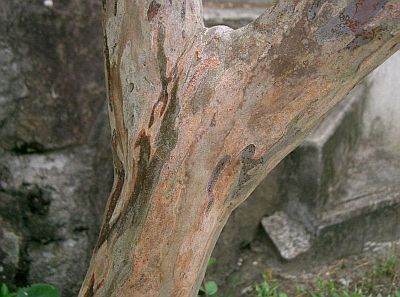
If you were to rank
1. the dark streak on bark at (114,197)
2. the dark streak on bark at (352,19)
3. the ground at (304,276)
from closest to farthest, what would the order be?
the dark streak on bark at (352,19) → the dark streak on bark at (114,197) → the ground at (304,276)

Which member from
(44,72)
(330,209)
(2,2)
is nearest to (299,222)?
(330,209)

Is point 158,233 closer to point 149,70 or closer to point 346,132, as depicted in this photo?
point 149,70

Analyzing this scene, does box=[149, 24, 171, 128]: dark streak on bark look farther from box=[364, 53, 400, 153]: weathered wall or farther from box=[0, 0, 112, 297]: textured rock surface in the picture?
box=[364, 53, 400, 153]: weathered wall

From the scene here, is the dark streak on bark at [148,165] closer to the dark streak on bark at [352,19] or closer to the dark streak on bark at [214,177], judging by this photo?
the dark streak on bark at [214,177]

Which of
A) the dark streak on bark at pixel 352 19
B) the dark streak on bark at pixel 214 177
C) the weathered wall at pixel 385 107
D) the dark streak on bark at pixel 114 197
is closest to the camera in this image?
the dark streak on bark at pixel 352 19

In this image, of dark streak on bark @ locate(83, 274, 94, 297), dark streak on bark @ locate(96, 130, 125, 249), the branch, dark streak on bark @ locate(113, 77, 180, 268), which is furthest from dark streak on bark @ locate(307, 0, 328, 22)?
dark streak on bark @ locate(83, 274, 94, 297)

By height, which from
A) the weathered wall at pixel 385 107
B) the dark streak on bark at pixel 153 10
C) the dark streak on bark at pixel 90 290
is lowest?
the weathered wall at pixel 385 107

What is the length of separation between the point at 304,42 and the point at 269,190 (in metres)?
1.18

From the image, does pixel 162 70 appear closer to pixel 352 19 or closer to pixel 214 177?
pixel 214 177

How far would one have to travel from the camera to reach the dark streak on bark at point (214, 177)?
1.18 metres

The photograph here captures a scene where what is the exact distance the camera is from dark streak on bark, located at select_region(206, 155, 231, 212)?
1180mm

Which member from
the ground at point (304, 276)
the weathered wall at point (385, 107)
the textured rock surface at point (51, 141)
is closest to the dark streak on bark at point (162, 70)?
the textured rock surface at point (51, 141)

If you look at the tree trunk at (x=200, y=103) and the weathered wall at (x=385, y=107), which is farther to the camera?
the weathered wall at (x=385, y=107)

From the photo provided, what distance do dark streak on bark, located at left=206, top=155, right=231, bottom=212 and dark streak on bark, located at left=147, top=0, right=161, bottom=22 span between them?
275 millimetres
